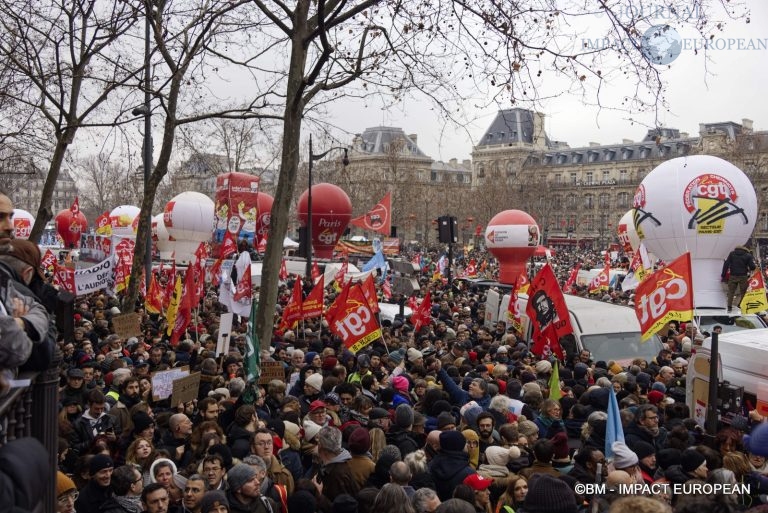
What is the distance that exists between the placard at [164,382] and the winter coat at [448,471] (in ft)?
10.8

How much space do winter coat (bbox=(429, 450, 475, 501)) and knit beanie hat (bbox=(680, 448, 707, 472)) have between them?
1.64 meters

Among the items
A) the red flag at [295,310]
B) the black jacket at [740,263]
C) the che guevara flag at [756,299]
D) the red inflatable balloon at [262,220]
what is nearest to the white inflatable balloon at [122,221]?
the red inflatable balloon at [262,220]

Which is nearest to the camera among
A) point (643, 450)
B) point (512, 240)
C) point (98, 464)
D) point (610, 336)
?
point (98, 464)

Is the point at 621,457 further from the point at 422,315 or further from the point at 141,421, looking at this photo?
the point at 422,315

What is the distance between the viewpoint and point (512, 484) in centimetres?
527

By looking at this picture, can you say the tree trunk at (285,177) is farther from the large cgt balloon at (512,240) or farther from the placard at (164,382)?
the large cgt balloon at (512,240)

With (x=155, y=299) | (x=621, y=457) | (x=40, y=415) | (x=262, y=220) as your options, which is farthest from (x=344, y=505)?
(x=262, y=220)

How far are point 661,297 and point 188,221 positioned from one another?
29.4 m

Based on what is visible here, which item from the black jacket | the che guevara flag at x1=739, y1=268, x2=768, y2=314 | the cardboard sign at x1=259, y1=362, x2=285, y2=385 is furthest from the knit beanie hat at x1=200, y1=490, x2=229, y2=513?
the black jacket

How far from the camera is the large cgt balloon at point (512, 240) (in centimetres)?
2988

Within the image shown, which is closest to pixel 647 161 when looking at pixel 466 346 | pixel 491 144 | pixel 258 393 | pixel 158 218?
pixel 491 144

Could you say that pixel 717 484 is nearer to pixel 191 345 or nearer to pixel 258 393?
pixel 258 393

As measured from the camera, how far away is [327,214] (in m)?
31.8

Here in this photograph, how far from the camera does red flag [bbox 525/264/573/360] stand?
11.0m
